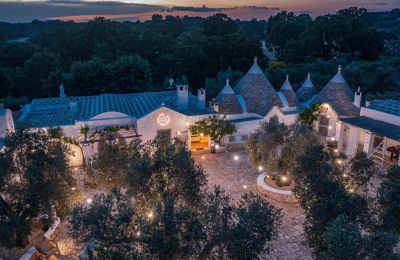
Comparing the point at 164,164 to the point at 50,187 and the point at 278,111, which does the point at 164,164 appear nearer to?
the point at 50,187

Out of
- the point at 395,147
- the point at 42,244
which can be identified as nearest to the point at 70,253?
the point at 42,244

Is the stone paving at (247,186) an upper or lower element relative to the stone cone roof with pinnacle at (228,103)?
lower

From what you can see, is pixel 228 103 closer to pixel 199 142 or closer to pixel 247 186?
pixel 199 142

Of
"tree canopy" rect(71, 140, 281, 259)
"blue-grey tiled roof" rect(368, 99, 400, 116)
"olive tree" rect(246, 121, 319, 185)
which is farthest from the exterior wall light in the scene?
"blue-grey tiled roof" rect(368, 99, 400, 116)

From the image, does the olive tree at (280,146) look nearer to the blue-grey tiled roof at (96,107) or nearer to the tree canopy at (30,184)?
the blue-grey tiled roof at (96,107)

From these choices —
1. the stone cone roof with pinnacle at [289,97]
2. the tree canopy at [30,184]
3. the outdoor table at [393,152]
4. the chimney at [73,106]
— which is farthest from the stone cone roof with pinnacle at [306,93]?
the tree canopy at [30,184]

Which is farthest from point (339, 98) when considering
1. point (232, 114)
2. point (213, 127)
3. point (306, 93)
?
point (213, 127)
